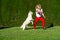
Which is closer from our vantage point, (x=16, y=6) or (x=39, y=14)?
(x=39, y=14)

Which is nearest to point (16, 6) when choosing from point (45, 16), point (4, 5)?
point (4, 5)

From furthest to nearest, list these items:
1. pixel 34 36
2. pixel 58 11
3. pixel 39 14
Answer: pixel 58 11 < pixel 39 14 < pixel 34 36

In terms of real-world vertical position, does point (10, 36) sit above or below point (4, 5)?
below

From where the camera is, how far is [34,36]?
11320 millimetres

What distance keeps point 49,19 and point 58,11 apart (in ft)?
2.22

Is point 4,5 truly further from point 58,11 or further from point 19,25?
point 58,11

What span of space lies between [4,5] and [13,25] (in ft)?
4.10

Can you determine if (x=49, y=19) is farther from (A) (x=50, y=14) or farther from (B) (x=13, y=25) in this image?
(B) (x=13, y=25)

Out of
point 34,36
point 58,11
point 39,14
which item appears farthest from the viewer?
point 58,11

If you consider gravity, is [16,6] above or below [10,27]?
above

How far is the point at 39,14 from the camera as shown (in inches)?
525

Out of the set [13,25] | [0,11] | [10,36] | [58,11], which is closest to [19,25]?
[13,25]

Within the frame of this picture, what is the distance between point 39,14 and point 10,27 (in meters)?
2.31

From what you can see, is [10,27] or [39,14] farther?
[10,27]
